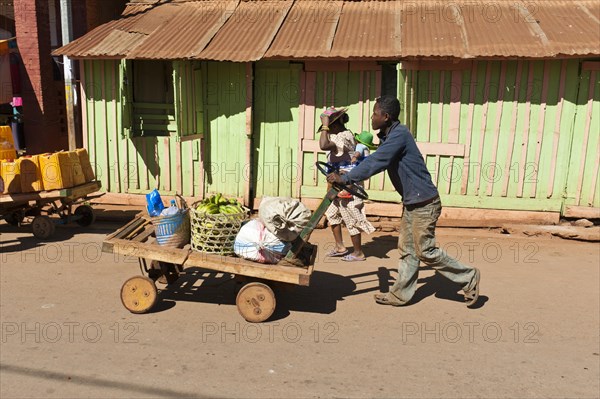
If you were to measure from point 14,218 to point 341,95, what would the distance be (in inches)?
210

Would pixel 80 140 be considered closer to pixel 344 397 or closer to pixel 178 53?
pixel 178 53

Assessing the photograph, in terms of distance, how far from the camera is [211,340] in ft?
15.6

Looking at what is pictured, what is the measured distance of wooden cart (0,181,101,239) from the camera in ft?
24.7

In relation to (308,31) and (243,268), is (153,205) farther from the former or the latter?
(308,31)

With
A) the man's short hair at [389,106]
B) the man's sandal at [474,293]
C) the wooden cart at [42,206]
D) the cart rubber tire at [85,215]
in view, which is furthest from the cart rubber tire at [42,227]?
the man's sandal at [474,293]

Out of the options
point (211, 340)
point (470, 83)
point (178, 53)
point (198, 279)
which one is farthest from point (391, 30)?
point (211, 340)

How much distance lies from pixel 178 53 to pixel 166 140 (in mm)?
1634

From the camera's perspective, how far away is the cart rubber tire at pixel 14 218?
26.9ft

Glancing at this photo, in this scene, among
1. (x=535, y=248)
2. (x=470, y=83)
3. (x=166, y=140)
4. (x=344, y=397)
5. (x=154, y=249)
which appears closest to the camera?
(x=344, y=397)

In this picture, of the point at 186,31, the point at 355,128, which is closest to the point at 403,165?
the point at 355,128

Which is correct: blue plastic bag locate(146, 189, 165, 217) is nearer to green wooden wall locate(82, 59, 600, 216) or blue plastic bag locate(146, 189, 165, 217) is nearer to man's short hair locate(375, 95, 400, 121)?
man's short hair locate(375, 95, 400, 121)

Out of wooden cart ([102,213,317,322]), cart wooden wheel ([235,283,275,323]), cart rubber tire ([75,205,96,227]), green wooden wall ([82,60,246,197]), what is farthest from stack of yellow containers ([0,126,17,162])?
cart wooden wheel ([235,283,275,323])

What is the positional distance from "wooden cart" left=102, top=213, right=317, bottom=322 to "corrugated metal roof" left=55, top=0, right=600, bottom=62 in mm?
4019

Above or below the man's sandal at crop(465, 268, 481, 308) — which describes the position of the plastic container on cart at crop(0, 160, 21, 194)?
above
